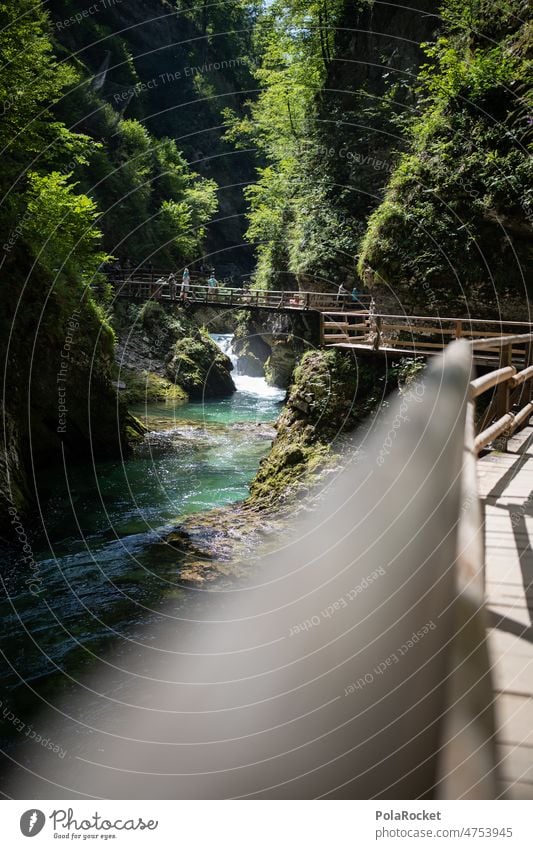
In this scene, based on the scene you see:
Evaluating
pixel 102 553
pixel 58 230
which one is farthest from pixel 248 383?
pixel 102 553

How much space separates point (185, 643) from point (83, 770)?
2.08 meters

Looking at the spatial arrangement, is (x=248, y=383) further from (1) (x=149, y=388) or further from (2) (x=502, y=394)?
(2) (x=502, y=394)

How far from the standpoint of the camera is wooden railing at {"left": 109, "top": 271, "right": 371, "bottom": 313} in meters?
21.7

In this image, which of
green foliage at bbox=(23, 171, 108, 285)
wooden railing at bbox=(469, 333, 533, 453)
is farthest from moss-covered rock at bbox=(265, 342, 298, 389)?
wooden railing at bbox=(469, 333, 533, 453)

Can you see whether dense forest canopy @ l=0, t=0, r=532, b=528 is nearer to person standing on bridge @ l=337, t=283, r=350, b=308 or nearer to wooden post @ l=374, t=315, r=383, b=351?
person standing on bridge @ l=337, t=283, r=350, b=308

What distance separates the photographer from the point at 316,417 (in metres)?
13.2

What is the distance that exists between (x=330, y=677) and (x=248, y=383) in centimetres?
2852

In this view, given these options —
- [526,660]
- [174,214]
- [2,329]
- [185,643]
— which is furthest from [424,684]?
[174,214]

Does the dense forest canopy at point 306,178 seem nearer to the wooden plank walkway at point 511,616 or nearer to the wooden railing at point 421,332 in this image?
the wooden railing at point 421,332

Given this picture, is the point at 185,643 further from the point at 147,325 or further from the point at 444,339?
the point at 147,325

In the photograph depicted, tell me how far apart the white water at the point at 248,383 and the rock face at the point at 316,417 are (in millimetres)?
14435

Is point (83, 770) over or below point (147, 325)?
below

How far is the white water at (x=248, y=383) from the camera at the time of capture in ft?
98.7

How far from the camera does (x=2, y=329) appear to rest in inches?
440
